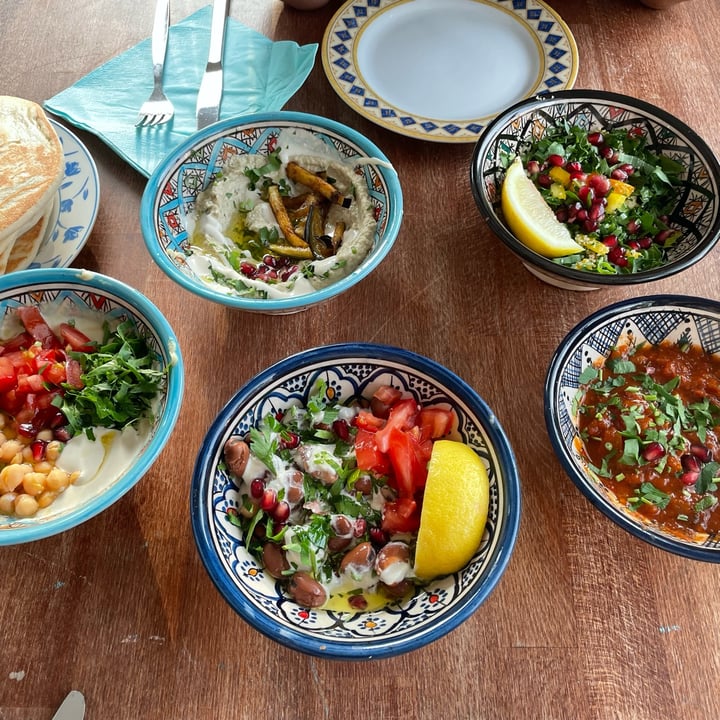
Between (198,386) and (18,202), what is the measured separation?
2.23ft

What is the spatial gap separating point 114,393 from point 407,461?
0.68 m

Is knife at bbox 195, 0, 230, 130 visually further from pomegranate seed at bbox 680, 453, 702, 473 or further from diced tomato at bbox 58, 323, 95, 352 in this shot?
pomegranate seed at bbox 680, 453, 702, 473

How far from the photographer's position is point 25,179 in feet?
5.59

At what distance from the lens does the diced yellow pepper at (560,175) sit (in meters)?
1.90

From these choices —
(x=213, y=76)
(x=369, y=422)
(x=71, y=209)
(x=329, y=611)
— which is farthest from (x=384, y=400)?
(x=213, y=76)

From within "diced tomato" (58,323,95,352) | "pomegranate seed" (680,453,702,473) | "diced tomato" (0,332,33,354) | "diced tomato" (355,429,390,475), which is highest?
"pomegranate seed" (680,453,702,473)

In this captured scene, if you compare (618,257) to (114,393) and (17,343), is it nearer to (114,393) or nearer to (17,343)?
(114,393)

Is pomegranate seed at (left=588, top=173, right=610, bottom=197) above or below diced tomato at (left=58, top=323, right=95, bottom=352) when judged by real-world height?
above

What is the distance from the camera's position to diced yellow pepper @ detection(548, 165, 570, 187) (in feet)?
6.25

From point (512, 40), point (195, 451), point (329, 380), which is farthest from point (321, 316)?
point (512, 40)

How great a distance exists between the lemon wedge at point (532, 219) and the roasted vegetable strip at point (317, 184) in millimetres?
461

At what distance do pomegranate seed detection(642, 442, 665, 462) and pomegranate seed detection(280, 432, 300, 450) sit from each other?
0.80m

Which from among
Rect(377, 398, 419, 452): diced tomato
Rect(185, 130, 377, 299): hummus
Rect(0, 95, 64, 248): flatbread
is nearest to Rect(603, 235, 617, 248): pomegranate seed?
Rect(185, 130, 377, 299): hummus

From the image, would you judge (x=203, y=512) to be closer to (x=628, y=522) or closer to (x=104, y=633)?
(x=104, y=633)
